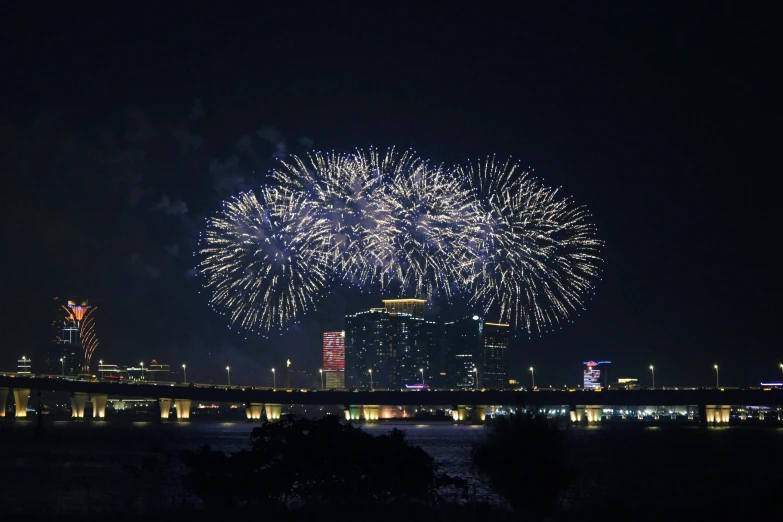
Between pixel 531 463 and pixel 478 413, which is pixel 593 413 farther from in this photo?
pixel 531 463

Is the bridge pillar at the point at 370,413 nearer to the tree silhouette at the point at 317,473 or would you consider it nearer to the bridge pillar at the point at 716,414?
the bridge pillar at the point at 716,414

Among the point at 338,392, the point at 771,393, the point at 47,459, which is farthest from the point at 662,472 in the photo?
the point at 338,392

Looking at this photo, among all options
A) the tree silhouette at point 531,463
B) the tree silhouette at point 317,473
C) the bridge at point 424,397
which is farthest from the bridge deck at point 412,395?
the tree silhouette at point 531,463

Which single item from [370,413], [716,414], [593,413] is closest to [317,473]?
[593,413]

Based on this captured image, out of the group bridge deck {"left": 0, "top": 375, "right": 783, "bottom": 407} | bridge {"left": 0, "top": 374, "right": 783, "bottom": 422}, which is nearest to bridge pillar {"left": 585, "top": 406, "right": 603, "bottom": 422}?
bridge {"left": 0, "top": 374, "right": 783, "bottom": 422}

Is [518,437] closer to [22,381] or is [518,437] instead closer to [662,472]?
[662,472]

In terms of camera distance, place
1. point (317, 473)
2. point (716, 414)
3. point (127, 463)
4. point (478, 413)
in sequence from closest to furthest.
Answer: point (317, 473) < point (127, 463) < point (716, 414) < point (478, 413)

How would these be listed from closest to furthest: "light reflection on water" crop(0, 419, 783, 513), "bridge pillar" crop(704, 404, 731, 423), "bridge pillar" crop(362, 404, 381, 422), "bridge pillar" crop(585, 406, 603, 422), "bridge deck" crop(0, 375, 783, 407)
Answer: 1. "light reflection on water" crop(0, 419, 783, 513)
2. "bridge deck" crop(0, 375, 783, 407)
3. "bridge pillar" crop(704, 404, 731, 423)
4. "bridge pillar" crop(585, 406, 603, 422)
5. "bridge pillar" crop(362, 404, 381, 422)

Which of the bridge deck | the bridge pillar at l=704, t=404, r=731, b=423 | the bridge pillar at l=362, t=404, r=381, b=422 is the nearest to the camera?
the bridge deck

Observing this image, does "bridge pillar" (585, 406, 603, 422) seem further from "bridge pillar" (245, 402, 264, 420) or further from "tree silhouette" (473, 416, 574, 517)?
"tree silhouette" (473, 416, 574, 517)
